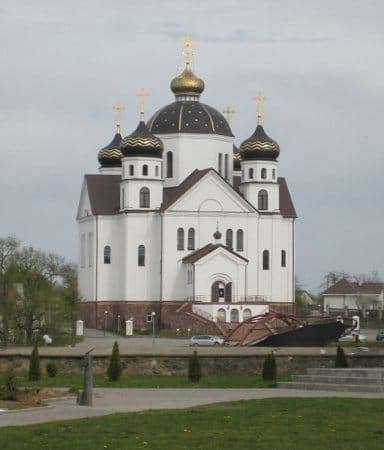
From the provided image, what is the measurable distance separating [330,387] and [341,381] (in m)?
0.44

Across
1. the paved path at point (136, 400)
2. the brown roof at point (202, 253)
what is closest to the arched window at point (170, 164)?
the brown roof at point (202, 253)

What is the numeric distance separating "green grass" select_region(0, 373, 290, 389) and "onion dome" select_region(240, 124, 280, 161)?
151 ft

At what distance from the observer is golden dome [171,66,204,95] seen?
269 ft

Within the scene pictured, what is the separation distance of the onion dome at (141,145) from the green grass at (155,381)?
43312 mm

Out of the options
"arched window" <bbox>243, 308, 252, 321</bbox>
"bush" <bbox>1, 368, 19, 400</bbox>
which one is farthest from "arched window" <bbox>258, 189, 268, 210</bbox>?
"bush" <bbox>1, 368, 19, 400</bbox>

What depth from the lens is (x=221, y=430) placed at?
19.4 meters

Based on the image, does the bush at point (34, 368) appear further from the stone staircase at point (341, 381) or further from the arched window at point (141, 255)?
the arched window at point (141, 255)

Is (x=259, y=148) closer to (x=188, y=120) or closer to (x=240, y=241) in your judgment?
(x=188, y=120)

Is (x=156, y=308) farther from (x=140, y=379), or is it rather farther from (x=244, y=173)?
(x=140, y=379)

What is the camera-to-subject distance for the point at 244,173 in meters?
80.2

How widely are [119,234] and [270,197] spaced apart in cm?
911

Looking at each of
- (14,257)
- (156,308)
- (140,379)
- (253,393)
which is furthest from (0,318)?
(253,393)

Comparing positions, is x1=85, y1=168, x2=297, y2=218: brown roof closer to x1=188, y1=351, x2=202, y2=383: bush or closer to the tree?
the tree

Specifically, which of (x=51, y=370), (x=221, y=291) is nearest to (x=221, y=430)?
(x=51, y=370)
